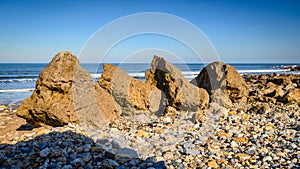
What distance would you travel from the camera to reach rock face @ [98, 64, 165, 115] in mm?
7227

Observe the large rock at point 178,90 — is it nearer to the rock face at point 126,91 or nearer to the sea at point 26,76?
the rock face at point 126,91

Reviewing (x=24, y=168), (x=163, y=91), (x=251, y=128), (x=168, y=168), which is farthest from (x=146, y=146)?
(x=163, y=91)

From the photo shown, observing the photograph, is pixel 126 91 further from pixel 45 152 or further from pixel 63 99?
pixel 45 152

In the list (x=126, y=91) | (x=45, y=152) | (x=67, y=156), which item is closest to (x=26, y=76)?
(x=126, y=91)

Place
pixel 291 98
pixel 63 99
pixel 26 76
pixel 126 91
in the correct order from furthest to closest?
pixel 26 76 → pixel 291 98 → pixel 126 91 → pixel 63 99

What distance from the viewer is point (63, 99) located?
5672 mm

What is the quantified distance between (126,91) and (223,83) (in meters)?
3.82

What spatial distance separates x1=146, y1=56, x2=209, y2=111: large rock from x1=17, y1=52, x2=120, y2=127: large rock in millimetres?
2404

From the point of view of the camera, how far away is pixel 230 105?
825 cm

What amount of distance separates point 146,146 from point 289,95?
6.42 m

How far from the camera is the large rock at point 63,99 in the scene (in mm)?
5449

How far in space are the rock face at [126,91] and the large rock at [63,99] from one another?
1048 millimetres

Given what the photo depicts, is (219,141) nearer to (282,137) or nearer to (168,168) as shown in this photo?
(282,137)

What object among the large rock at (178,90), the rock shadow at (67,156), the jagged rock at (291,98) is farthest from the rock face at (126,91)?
Answer: the jagged rock at (291,98)
